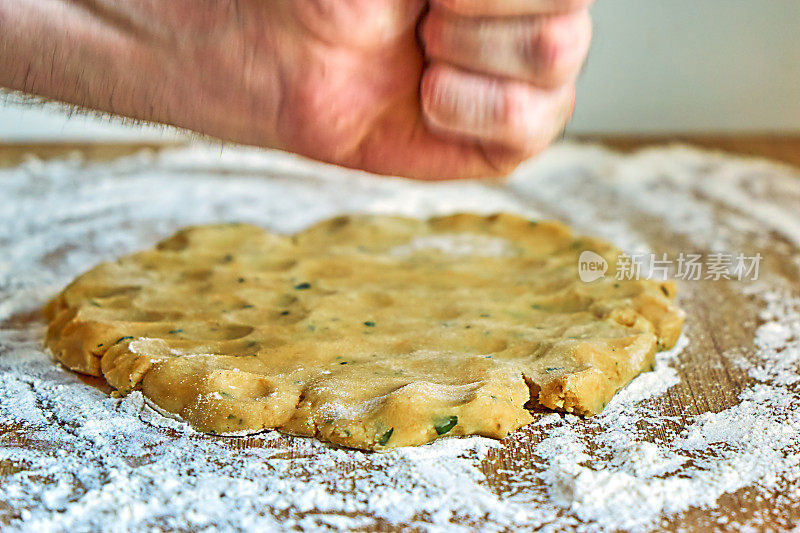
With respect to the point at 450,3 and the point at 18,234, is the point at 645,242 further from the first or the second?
the point at 18,234

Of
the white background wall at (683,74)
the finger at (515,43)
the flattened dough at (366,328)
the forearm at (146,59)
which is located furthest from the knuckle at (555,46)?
the white background wall at (683,74)

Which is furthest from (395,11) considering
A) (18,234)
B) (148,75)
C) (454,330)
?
(18,234)

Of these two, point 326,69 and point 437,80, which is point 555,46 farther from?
point 326,69

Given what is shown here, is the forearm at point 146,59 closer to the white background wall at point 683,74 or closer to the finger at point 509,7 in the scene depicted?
the finger at point 509,7

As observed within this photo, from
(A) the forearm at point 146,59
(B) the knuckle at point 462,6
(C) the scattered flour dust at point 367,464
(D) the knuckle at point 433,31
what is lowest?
(C) the scattered flour dust at point 367,464

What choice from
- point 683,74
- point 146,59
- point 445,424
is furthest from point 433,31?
point 683,74

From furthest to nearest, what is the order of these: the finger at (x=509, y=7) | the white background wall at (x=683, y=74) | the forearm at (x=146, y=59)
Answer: the white background wall at (x=683, y=74) < the forearm at (x=146, y=59) < the finger at (x=509, y=7)

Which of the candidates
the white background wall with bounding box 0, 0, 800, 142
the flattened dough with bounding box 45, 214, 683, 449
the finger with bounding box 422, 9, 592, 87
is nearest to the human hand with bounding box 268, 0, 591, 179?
the finger with bounding box 422, 9, 592, 87
